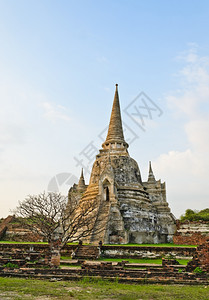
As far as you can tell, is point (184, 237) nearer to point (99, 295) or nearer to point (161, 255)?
point (161, 255)

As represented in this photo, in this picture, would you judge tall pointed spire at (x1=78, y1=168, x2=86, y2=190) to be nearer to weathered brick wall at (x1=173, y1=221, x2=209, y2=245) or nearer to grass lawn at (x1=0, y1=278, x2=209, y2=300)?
weathered brick wall at (x1=173, y1=221, x2=209, y2=245)

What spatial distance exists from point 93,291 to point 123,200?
1867 centimetres

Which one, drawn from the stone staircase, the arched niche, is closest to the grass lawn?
the stone staircase

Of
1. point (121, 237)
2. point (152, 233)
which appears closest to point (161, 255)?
point (121, 237)

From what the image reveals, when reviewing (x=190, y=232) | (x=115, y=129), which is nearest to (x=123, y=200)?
(x=190, y=232)

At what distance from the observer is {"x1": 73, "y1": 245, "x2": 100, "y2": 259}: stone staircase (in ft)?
50.9

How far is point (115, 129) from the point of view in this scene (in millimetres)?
33906

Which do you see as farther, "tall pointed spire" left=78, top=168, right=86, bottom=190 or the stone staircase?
"tall pointed spire" left=78, top=168, right=86, bottom=190

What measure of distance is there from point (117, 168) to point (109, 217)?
7.55 meters

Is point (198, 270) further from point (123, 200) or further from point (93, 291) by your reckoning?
point (123, 200)

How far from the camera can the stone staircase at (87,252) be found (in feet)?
50.9

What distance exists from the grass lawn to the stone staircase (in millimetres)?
7841

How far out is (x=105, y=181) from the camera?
2486cm

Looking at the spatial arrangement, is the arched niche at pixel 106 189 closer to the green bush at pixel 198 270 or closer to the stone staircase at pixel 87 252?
the stone staircase at pixel 87 252
